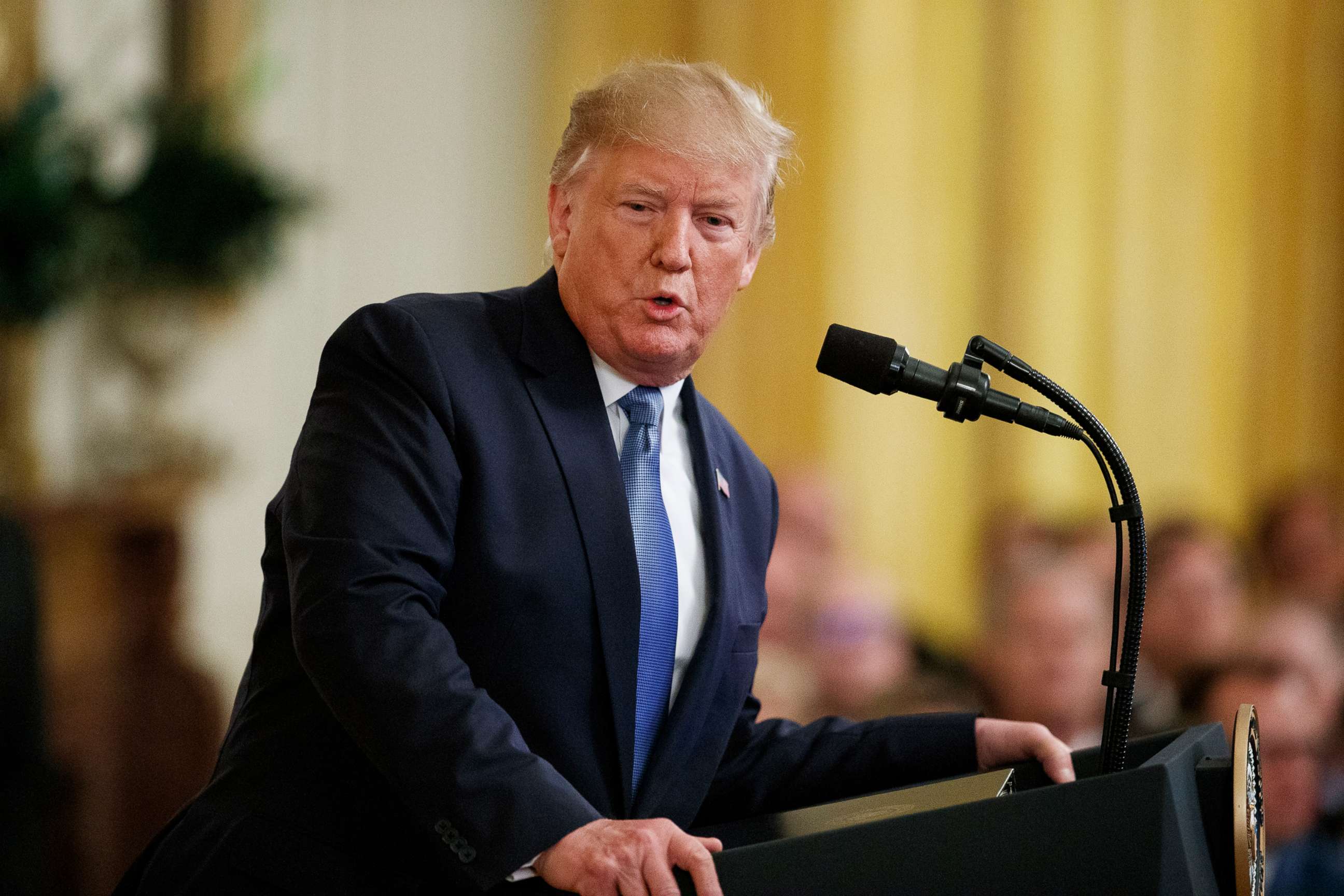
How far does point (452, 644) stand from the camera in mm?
1232

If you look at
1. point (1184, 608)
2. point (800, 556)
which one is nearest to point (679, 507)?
point (1184, 608)

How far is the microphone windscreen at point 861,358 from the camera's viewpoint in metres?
1.32

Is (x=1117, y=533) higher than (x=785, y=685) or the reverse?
higher

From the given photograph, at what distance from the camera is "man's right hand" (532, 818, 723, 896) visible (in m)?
1.05

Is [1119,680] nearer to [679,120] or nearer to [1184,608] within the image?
[679,120]

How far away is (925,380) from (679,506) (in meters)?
0.36

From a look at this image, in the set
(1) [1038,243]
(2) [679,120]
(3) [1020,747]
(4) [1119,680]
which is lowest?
(3) [1020,747]

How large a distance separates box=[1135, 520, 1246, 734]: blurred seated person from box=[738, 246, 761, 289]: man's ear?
283 cm

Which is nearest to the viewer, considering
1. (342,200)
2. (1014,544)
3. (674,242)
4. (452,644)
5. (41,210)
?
(452,644)

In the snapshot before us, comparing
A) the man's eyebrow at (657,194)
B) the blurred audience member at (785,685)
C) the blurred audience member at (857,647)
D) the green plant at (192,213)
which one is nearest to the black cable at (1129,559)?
the man's eyebrow at (657,194)

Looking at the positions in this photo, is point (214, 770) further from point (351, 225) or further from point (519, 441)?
point (351, 225)

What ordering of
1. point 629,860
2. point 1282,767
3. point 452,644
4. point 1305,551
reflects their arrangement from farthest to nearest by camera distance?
point 1305,551 < point 1282,767 < point 452,644 < point 629,860

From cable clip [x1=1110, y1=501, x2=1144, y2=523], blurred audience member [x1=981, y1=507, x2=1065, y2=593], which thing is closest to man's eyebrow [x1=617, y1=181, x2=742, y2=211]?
cable clip [x1=1110, y1=501, x2=1144, y2=523]

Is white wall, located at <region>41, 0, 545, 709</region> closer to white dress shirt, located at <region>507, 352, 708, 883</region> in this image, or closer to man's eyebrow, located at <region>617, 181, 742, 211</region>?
white dress shirt, located at <region>507, 352, 708, 883</region>
